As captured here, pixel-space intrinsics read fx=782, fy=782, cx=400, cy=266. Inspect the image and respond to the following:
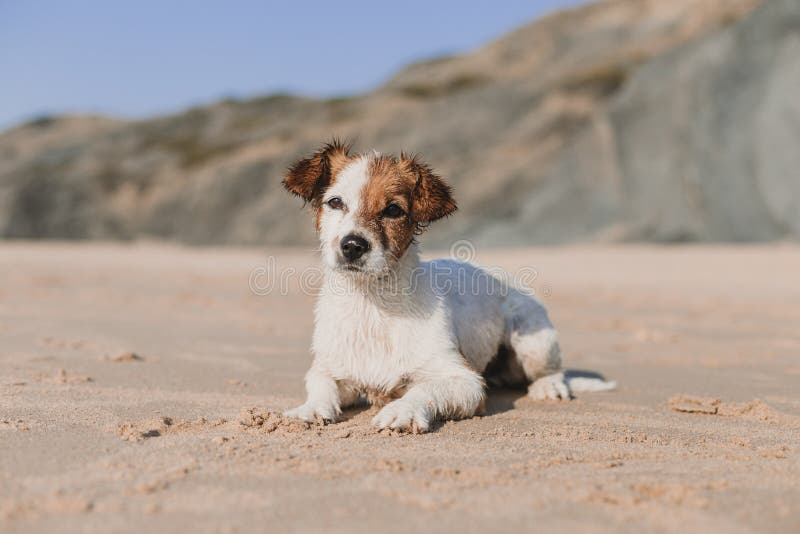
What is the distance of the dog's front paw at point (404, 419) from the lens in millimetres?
4367

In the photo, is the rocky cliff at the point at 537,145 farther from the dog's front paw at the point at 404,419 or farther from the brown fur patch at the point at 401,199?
the dog's front paw at the point at 404,419

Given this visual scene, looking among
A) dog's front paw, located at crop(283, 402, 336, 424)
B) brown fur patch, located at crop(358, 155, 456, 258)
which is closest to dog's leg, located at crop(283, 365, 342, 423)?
dog's front paw, located at crop(283, 402, 336, 424)

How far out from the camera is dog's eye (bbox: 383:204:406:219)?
5094 mm

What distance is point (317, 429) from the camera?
173 inches

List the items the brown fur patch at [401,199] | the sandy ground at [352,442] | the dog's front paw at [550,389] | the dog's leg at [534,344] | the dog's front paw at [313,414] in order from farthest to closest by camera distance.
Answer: the dog's leg at [534,344], the dog's front paw at [550,389], the brown fur patch at [401,199], the dog's front paw at [313,414], the sandy ground at [352,442]

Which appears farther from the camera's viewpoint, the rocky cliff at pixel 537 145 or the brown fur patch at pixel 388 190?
the rocky cliff at pixel 537 145

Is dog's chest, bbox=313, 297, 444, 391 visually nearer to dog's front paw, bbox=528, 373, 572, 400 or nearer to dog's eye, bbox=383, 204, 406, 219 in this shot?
dog's eye, bbox=383, 204, 406, 219

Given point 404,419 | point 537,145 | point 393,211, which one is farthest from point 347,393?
point 537,145

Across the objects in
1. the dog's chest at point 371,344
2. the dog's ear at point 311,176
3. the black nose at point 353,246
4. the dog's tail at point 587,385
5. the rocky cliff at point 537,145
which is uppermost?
the rocky cliff at point 537,145

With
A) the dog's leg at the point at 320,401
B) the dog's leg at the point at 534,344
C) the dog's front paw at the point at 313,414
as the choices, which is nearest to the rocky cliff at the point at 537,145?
the dog's leg at the point at 534,344

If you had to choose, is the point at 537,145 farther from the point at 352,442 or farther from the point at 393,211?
the point at 352,442

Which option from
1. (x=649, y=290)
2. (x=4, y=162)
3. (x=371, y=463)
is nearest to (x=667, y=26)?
(x=649, y=290)

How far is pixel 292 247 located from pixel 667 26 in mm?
19888

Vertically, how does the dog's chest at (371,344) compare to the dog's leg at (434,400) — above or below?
above
